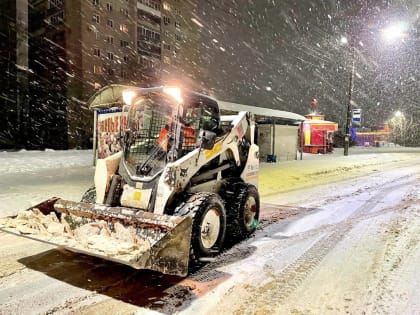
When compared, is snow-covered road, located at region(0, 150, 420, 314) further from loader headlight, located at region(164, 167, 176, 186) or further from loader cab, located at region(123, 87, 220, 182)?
loader cab, located at region(123, 87, 220, 182)

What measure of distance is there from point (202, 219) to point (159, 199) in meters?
0.62

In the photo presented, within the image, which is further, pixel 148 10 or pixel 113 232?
pixel 148 10

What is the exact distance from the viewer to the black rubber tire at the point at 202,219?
14.8 feet

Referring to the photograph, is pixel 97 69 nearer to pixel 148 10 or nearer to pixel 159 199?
pixel 148 10

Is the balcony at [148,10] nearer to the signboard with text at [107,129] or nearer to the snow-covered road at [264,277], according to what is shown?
the signboard with text at [107,129]

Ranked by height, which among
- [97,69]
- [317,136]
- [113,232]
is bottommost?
[113,232]

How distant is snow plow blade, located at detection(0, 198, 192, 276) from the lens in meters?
3.80

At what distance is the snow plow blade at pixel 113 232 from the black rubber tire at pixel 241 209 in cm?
176

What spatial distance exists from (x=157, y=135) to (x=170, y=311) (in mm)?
2540

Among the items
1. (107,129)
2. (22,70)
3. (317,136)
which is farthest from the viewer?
(22,70)

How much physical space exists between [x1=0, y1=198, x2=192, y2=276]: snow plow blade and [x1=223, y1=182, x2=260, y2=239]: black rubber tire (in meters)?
1.76

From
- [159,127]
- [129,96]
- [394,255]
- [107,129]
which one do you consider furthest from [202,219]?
[107,129]

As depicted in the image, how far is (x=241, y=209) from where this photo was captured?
5781mm

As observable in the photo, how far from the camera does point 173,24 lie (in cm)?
5006
